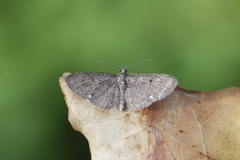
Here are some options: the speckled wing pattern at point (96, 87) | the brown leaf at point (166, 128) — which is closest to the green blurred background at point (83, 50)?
the speckled wing pattern at point (96, 87)

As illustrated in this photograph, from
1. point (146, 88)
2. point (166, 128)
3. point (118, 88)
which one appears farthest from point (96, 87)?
point (166, 128)

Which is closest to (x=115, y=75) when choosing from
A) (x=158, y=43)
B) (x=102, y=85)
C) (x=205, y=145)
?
(x=102, y=85)

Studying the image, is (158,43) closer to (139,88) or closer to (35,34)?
(139,88)

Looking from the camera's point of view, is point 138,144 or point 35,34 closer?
point 138,144

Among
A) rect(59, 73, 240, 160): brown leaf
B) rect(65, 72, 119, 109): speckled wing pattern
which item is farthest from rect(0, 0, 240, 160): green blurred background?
rect(59, 73, 240, 160): brown leaf

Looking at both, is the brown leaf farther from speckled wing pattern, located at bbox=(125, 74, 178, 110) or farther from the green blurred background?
the green blurred background

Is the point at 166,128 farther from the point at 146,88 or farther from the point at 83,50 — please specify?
the point at 83,50

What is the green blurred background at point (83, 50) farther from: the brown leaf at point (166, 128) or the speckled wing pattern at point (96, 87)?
the brown leaf at point (166, 128)
